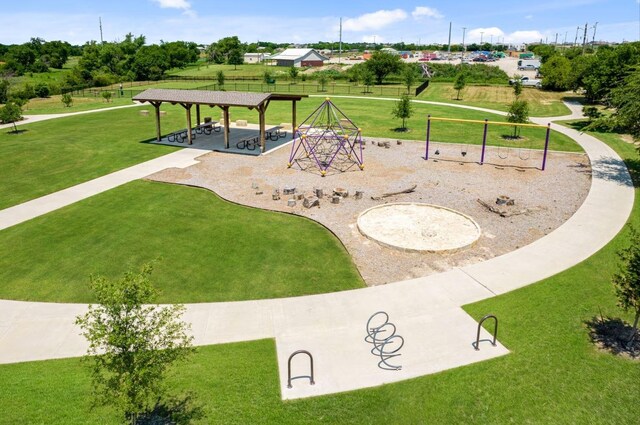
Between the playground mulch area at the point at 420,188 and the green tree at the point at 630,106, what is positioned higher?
the green tree at the point at 630,106

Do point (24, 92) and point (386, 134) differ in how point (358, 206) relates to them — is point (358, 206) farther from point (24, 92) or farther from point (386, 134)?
point (24, 92)

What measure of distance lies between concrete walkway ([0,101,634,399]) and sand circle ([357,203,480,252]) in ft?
6.24

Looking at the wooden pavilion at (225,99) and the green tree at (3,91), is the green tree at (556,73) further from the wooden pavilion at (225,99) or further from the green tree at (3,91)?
the green tree at (3,91)

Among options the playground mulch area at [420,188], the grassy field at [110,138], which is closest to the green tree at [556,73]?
the grassy field at [110,138]

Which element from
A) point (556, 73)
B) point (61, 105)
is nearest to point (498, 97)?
point (556, 73)

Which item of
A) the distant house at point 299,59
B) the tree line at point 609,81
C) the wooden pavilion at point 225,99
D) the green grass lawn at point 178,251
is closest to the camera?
the green grass lawn at point 178,251

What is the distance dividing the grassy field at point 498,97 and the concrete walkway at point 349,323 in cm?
3729

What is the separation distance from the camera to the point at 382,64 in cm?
7475

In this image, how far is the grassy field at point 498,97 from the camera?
4912cm

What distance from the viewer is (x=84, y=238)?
17500 millimetres

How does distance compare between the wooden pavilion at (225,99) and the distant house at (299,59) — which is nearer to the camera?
the wooden pavilion at (225,99)

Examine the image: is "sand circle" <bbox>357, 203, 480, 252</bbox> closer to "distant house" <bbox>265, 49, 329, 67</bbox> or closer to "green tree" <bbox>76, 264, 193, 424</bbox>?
"green tree" <bbox>76, 264, 193, 424</bbox>

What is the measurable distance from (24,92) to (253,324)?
6764 centimetres

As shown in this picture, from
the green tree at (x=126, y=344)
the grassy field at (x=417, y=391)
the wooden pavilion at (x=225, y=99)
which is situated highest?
the wooden pavilion at (x=225, y=99)
